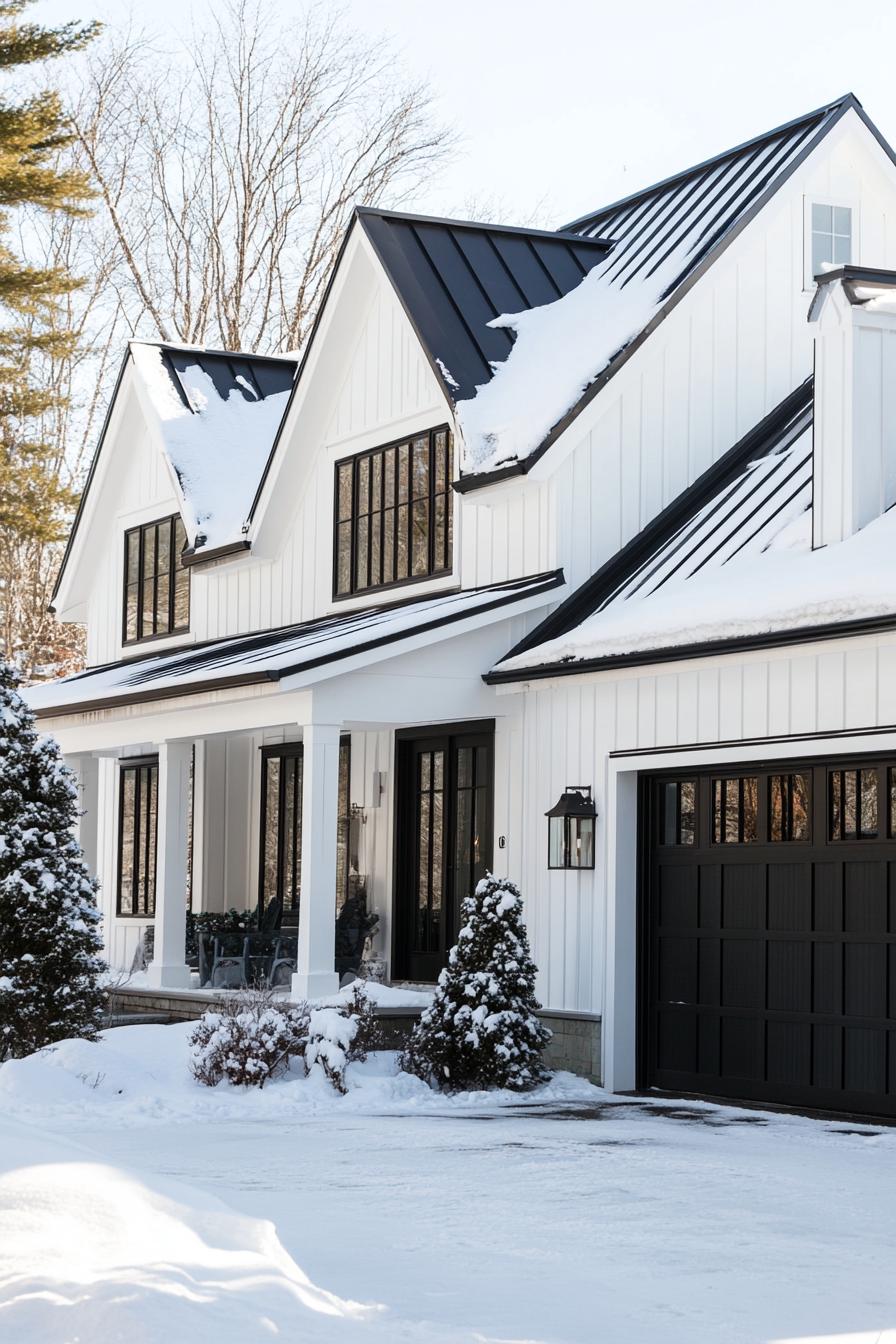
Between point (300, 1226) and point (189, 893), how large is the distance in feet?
46.8

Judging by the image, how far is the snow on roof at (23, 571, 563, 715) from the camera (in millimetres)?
15492

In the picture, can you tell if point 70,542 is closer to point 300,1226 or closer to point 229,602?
point 229,602

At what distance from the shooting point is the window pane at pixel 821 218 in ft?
Answer: 59.6

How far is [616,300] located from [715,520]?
3043 mm

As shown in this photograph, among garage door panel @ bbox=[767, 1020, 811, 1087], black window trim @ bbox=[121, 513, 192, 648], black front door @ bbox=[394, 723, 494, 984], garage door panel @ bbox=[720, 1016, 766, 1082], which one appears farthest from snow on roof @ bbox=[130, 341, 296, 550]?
garage door panel @ bbox=[767, 1020, 811, 1087]

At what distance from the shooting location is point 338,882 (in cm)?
1938

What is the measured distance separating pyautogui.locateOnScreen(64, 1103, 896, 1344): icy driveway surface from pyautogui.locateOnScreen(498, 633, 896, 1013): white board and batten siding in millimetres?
2374

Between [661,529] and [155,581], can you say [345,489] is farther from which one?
[155,581]

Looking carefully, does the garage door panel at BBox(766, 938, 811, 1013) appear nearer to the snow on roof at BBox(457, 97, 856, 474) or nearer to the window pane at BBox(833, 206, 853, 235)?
the snow on roof at BBox(457, 97, 856, 474)

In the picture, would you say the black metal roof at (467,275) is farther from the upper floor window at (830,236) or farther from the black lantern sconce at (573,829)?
the black lantern sconce at (573,829)

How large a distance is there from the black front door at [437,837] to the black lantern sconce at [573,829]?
148cm

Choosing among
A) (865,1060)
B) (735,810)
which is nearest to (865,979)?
(865,1060)

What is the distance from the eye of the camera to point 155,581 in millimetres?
24016

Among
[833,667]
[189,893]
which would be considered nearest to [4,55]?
[189,893]
